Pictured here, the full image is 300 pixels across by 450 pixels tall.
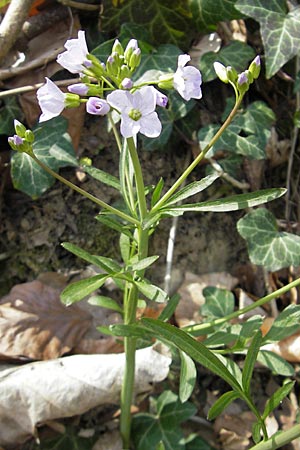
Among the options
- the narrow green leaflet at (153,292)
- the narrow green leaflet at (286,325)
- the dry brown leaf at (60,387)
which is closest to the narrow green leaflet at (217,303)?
the dry brown leaf at (60,387)

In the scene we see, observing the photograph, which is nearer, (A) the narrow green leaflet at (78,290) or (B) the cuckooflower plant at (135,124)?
(B) the cuckooflower plant at (135,124)

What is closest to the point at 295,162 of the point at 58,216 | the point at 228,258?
the point at 228,258

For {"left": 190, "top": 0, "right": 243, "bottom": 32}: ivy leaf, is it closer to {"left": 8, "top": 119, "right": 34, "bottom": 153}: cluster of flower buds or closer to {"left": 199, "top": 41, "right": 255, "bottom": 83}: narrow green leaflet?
{"left": 199, "top": 41, "right": 255, "bottom": 83}: narrow green leaflet

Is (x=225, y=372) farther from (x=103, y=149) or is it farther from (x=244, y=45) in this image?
(x=244, y=45)

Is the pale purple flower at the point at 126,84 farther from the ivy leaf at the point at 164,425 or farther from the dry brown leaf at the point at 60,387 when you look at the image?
the ivy leaf at the point at 164,425

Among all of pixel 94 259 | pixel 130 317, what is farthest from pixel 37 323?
pixel 94 259
